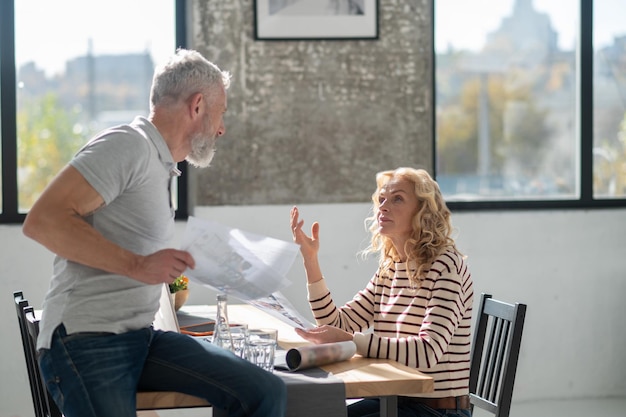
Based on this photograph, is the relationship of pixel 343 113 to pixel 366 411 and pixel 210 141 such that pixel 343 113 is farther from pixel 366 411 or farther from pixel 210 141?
pixel 210 141

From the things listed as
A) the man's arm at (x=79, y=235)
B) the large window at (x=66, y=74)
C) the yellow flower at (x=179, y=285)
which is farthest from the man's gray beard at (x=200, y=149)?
the large window at (x=66, y=74)

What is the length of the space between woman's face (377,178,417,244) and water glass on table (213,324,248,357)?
0.68 metres

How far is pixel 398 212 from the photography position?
2740mm

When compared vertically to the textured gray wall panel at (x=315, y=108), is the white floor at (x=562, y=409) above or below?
below

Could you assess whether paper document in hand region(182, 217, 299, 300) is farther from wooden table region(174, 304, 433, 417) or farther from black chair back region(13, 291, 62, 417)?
black chair back region(13, 291, 62, 417)

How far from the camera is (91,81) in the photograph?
439cm

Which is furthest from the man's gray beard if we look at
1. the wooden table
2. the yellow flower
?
the yellow flower

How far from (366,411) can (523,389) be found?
91.4 inches

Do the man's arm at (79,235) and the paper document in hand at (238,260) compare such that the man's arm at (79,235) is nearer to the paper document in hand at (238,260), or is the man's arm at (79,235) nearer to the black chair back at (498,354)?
the paper document in hand at (238,260)

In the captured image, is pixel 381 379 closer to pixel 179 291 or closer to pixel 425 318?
pixel 425 318

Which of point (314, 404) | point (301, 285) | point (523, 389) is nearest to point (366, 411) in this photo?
point (314, 404)

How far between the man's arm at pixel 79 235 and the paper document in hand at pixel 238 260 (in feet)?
0.29

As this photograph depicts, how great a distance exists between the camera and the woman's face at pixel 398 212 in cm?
273

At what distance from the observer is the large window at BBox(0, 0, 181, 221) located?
431 centimetres
